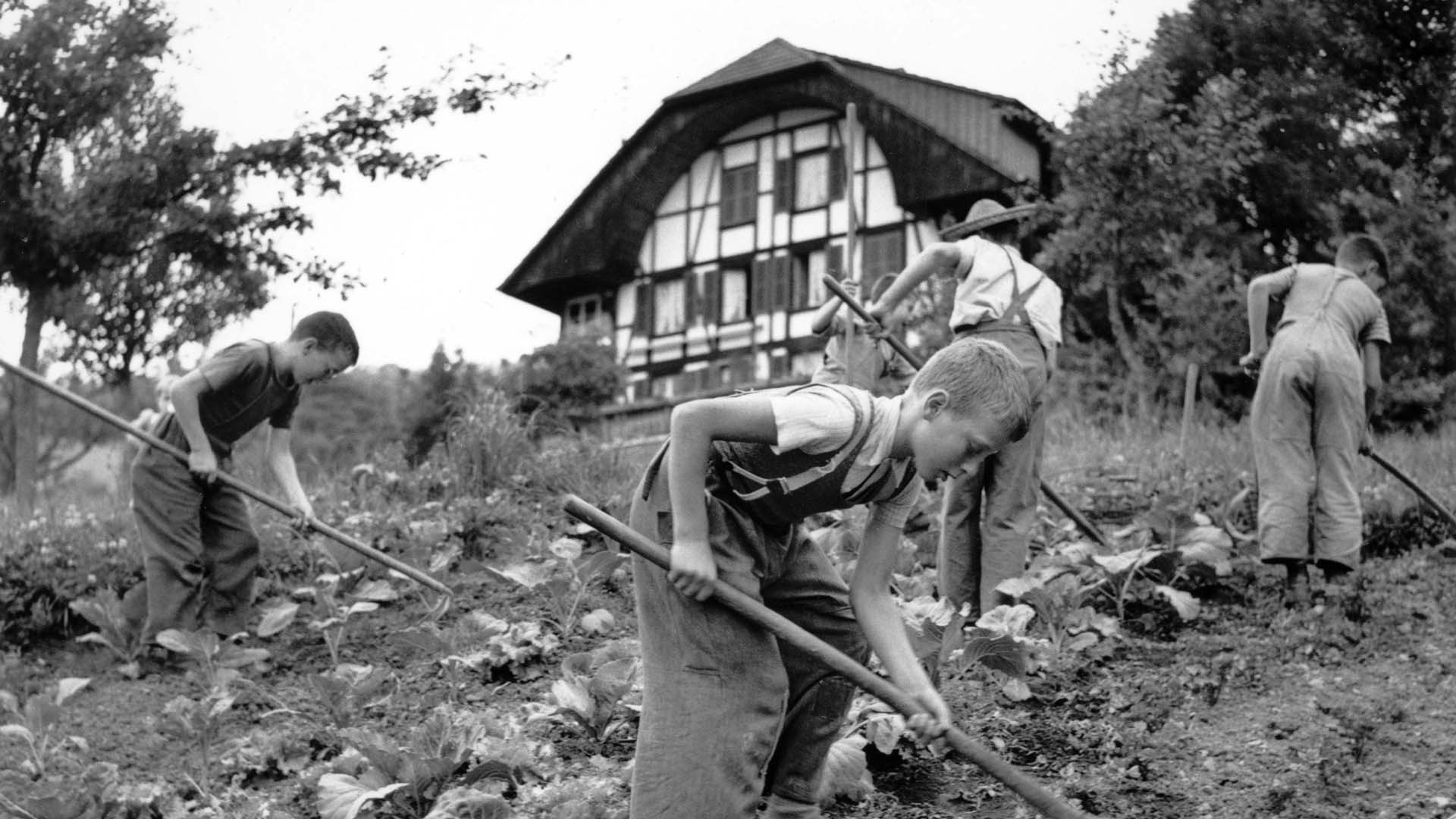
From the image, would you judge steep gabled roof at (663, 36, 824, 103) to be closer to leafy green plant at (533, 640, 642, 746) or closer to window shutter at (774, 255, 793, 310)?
window shutter at (774, 255, 793, 310)

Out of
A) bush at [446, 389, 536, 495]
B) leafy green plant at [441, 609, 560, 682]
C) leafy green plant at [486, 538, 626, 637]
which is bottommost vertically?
leafy green plant at [441, 609, 560, 682]

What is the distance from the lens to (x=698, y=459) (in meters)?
3.78

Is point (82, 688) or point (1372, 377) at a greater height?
point (1372, 377)

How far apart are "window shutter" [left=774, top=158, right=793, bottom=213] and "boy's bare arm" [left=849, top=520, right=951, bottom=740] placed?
22127 millimetres

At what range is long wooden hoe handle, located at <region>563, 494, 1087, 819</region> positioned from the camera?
382 centimetres

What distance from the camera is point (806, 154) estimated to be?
2589 cm

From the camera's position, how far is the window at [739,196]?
26531 mm

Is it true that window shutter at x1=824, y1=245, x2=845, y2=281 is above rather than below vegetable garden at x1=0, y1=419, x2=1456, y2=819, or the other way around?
above

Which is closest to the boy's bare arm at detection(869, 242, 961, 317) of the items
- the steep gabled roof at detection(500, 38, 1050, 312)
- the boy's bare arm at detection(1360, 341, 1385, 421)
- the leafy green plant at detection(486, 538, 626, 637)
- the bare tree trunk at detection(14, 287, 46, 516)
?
the leafy green plant at detection(486, 538, 626, 637)

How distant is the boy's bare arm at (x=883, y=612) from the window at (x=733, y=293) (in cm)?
2222

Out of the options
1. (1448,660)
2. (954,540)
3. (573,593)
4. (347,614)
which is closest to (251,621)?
(347,614)

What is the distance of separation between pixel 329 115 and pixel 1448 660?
922cm

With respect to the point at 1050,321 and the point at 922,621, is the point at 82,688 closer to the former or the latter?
the point at 922,621

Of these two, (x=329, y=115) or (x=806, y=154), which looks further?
(x=806, y=154)
